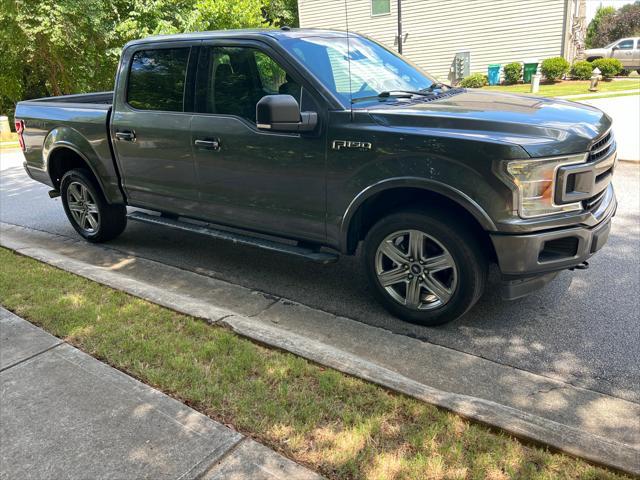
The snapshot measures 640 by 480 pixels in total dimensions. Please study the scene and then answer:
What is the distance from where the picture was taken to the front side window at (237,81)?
409 cm

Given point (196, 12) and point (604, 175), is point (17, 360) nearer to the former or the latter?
point (604, 175)

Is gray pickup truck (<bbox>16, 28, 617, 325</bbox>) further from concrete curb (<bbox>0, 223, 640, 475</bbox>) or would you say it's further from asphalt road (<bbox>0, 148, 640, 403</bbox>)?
concrete curb (<bbox>0, 223, 640, 475</bbox>)

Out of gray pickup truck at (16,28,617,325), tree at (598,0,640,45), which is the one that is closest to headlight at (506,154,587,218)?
gray pickup truck at (16,28,617,325)

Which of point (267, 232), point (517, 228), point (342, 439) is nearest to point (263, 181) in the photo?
point (267, 232)

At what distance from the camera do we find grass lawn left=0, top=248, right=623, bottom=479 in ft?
7.61

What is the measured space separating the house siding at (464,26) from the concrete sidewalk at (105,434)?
21.9 m

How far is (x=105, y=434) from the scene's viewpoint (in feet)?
8.71

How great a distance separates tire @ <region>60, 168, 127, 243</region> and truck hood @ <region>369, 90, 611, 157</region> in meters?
3.51

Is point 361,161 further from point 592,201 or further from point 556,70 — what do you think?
point 556,70

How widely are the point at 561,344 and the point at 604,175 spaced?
3.77 ft

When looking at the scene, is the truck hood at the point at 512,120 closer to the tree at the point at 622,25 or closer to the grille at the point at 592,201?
the grille at the point at 592,201

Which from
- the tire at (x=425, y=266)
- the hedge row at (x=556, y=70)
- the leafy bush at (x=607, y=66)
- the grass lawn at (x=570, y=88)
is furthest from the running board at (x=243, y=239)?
the leafy bush at (x=607, y=66)

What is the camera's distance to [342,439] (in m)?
2.50

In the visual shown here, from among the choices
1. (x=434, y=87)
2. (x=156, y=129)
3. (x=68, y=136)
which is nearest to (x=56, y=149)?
(x=68, y=136)
